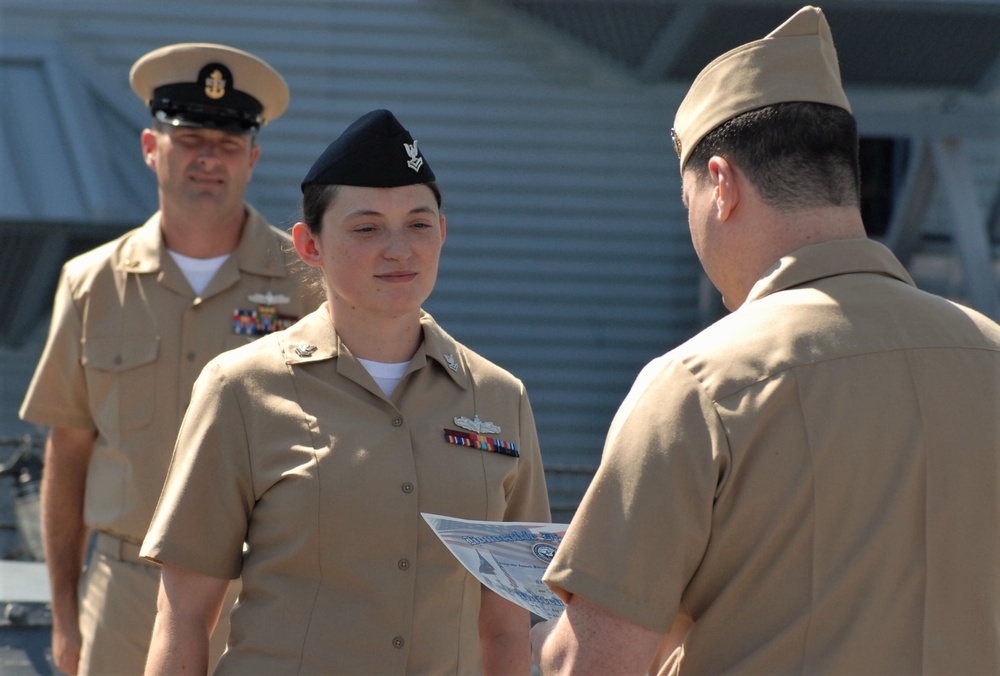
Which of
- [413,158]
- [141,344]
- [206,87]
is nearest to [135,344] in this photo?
[141,344]

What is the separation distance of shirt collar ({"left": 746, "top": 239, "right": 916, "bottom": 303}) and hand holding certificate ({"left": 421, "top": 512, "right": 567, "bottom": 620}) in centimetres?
55

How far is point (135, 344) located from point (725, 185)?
2.02 meters

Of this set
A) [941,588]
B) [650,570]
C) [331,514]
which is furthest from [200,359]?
[941,588]

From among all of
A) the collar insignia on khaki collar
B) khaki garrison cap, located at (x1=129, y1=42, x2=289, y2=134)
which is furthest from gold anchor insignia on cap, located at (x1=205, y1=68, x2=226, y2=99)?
the collar insignia on khaki collar

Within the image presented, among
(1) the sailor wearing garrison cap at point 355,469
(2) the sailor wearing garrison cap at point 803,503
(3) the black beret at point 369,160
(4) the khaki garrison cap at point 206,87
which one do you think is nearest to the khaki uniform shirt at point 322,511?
(1) the sailor wearing garrison cap at point 355,469

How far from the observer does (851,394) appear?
1573 mm

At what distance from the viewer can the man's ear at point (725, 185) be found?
1716 mm

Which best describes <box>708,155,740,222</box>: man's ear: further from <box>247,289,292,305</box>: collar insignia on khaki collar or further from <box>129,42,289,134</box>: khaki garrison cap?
<box>129,42,289,134</box>: khaki garrison cap

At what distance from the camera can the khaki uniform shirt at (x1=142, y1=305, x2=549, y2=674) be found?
2.11 metres

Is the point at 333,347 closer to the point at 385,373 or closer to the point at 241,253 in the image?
the point at 385,373

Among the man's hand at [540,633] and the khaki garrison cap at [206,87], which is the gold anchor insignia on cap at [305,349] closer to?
the man's hand at [540,633]

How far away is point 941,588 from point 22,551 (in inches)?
197

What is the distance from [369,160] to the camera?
7.51ft

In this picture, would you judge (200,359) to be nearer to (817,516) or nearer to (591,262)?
(817,516)
